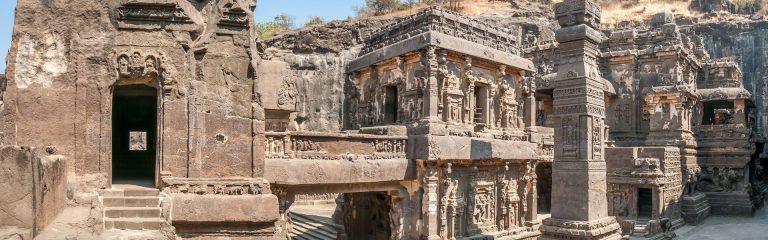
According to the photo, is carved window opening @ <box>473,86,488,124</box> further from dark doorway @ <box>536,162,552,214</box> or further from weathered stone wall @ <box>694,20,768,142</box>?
weathered stone wall @ <box>694,20,768,142</box>

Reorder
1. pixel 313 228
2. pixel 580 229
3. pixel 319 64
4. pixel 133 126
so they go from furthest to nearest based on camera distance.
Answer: pixel 319 64, pixel 313 228, pixel 133 126, pixel 580 229

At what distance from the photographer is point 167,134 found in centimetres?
822

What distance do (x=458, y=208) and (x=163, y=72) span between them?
312 inches

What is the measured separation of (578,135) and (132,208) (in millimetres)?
6162

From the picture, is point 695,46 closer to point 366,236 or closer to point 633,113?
point 633,113

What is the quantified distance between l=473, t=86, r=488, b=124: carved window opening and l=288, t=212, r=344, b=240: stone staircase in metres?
4.91

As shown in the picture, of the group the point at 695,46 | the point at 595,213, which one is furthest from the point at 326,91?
the point at 595,213

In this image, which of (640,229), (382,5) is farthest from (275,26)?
(640,229)

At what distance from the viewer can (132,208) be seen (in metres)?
7.34

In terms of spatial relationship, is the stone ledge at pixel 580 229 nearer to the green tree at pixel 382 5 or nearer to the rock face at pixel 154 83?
the rock face at pixel 154 83

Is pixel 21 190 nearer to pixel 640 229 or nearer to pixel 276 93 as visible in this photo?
pixel 276 93

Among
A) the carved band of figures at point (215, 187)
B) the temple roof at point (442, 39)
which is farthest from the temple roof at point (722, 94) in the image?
the carved band of figures at point (215, 187)

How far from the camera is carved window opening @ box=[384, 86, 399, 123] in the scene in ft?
49.2

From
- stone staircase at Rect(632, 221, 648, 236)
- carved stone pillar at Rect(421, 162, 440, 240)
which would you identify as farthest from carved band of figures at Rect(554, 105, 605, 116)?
stone staircase at Rect(632, 221, 648, 236)
